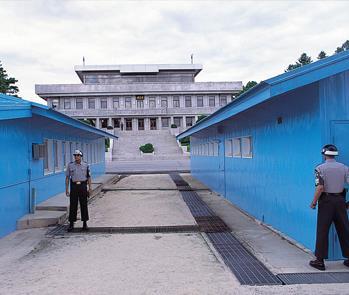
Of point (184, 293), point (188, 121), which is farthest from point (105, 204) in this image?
point (188, 121)

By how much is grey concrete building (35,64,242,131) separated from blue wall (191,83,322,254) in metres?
58.4

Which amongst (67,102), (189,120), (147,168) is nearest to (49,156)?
(147,168)

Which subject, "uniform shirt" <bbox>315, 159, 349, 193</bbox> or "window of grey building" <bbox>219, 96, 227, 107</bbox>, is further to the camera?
"window of grey building" <bbox>219, 96, 227, 107</bbox>

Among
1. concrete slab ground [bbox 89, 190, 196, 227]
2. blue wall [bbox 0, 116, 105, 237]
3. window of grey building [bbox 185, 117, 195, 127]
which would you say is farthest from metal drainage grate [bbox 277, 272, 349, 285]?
window of grey building [bbox 185, 117, 195, 127]

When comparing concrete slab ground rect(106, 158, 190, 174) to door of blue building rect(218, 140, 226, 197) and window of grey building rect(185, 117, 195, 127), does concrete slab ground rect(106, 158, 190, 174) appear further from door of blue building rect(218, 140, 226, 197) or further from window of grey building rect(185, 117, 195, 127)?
window of grey building rect(185, 117, 195, 127)

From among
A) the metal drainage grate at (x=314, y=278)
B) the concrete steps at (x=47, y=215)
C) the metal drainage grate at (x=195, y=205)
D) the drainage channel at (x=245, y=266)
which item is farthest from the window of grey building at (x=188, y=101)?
the metal drainage grate at (x=314, y=278)

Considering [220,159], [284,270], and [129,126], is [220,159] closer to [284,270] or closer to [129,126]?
[284,270]

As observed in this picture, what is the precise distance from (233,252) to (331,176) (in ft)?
6.93

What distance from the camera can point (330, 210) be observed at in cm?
563

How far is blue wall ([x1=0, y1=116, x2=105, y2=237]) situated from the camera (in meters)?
8.44

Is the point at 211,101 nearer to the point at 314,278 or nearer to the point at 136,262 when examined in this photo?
the point at 136,262

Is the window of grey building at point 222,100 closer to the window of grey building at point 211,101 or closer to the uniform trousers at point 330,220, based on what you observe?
the window of grey building at point 211,101

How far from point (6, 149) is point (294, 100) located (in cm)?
563

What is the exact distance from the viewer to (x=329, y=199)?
5648mm
